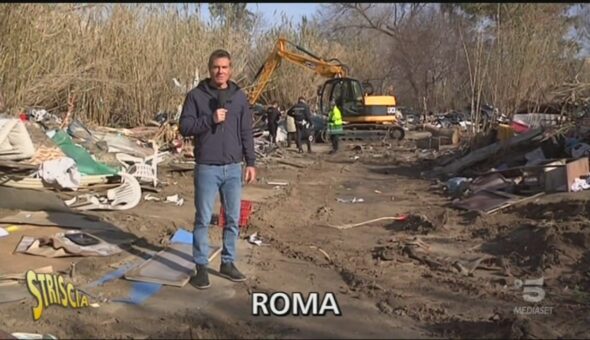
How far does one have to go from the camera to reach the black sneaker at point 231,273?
5879mm

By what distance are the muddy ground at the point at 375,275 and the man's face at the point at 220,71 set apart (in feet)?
5.61

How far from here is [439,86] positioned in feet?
138

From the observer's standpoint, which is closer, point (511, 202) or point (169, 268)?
point (169, 268)

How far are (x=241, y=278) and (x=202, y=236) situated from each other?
503 mm

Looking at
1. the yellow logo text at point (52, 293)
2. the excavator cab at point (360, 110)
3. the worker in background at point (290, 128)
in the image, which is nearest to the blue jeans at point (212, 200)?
the yellow logo text at point (52, 293)

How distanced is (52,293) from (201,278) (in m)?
1.19

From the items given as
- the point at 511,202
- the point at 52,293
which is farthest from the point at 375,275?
the point at 511,202

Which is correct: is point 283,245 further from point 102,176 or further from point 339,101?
point 339,101

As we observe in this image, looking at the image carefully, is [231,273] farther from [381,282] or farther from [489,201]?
[489,201]

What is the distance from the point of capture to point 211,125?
5.69m

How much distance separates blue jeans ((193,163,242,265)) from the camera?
575 cm

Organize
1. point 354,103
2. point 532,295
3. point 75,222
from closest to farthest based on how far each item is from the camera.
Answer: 1. point 532,295
2. point 75,222
3. point 354,103

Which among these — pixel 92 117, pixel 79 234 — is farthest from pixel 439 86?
pixel 79 234

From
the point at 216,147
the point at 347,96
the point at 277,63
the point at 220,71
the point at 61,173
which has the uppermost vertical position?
the point at 277,63
